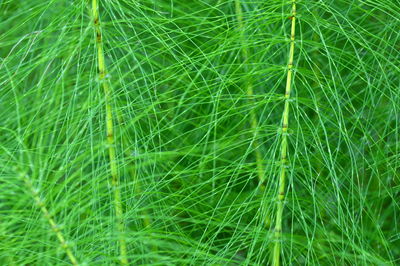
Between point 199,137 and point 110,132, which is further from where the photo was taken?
point 199,137

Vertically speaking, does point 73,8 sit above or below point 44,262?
above

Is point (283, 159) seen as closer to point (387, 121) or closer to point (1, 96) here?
point (387, 121)

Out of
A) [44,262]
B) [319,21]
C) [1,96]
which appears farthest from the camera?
[1,96]

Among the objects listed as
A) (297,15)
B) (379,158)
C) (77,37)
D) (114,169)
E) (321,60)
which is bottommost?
(379,158)

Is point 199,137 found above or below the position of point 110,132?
below

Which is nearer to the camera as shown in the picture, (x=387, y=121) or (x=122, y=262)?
(x=122, y=262)

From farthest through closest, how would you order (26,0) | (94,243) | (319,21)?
(26,0), (319,21), (94,243)

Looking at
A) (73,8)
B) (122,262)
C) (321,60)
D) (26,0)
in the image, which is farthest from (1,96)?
(321,60)
